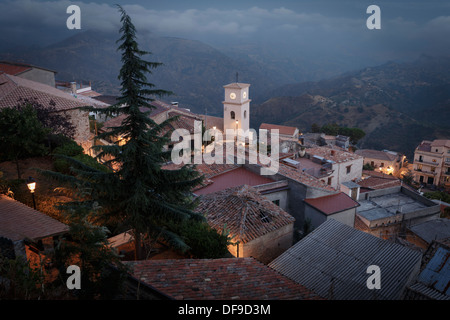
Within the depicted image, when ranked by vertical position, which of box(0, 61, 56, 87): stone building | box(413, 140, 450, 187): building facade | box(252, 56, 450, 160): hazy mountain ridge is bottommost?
box(413, 140, 450, 187): building facade

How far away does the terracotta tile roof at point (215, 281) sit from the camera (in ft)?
23.1

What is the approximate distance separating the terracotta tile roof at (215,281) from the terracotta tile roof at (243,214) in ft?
12.2

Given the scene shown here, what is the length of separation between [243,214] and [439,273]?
7.23 m

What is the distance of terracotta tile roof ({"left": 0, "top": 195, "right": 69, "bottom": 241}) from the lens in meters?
8.36

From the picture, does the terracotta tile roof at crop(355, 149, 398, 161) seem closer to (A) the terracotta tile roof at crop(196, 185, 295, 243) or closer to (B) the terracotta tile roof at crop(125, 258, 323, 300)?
(A) the terracotta tile roof at crop(196, 185, 295, 243)

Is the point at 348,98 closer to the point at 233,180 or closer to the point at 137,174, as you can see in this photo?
the point at 233,180

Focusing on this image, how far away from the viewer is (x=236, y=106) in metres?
46.8

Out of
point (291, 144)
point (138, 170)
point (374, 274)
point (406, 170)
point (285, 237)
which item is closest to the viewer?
point (138, 170)

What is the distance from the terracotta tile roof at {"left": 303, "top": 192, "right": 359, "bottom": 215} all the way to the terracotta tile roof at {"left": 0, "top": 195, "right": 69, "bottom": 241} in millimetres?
12625

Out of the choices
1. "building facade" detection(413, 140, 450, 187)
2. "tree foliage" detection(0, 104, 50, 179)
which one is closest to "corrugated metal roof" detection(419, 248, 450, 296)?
"tree foliage" detection(0, 104, 50, 179)
